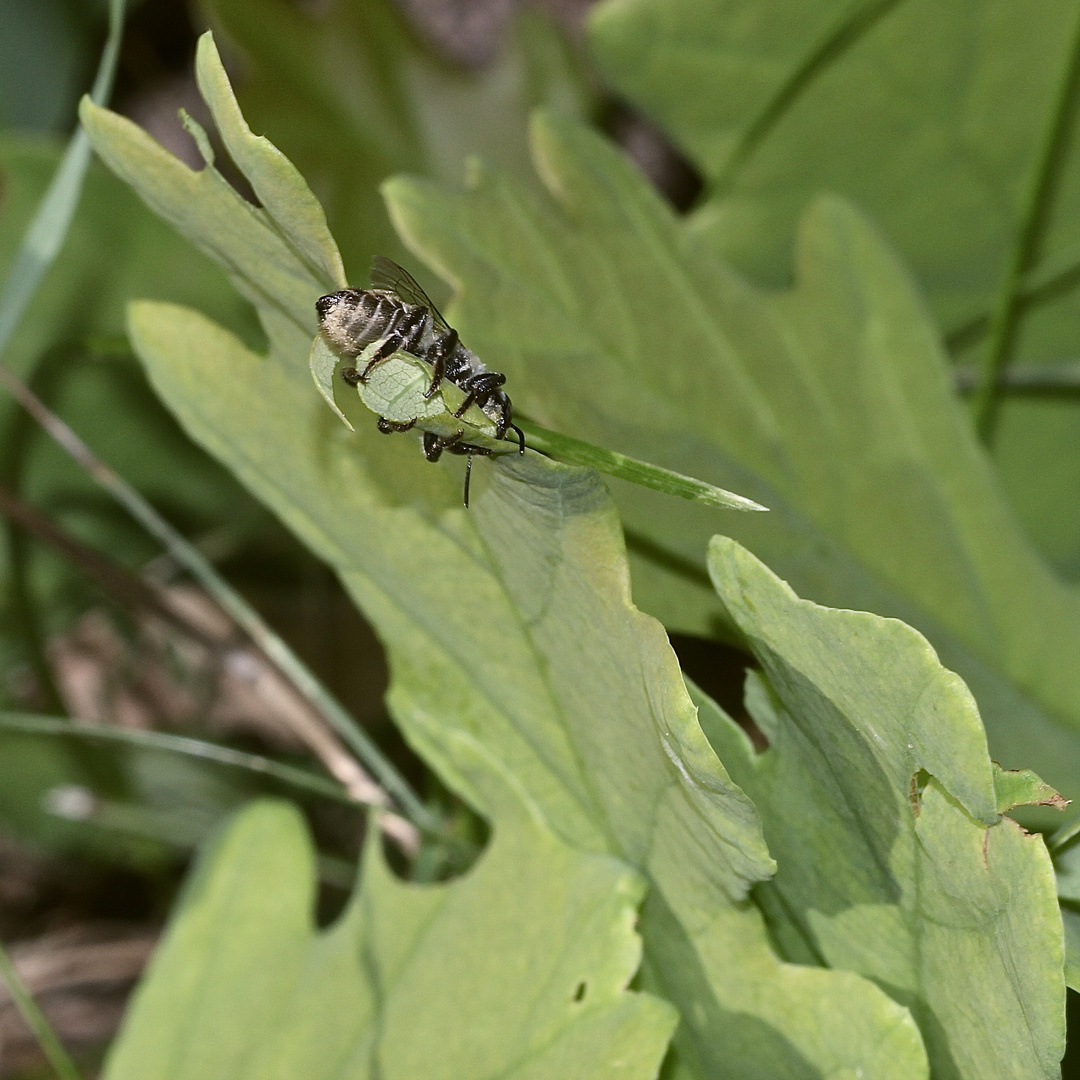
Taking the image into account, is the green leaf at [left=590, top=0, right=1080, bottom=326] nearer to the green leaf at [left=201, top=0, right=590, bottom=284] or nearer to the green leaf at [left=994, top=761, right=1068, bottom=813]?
the green leaf at [left=201, top=0, right=590, bottom=284]

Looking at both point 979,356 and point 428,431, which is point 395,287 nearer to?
point 428,431

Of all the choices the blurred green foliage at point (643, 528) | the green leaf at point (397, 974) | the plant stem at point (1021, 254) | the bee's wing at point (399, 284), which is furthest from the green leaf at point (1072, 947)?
the plant stem at point (1021, 254)

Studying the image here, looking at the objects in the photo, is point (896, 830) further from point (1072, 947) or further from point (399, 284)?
point (399, 284)

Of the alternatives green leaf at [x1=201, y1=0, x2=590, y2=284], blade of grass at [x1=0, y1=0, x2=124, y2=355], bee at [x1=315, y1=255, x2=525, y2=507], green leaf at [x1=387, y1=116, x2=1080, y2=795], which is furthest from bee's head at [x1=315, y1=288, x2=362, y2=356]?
green leaf at [x1=201, y1=0, x2=590, y2=284]

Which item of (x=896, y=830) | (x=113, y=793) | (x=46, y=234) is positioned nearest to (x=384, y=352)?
(x=896, y=830)

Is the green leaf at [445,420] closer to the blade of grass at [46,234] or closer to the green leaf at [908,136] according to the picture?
the blade of grass at [46,234]

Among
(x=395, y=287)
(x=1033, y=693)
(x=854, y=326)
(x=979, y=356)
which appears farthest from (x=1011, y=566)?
(x=395, y=287)
